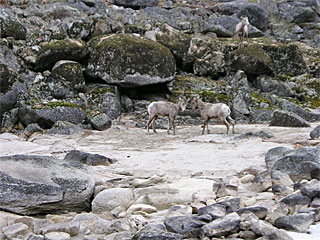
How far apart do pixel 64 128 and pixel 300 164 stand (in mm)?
11395

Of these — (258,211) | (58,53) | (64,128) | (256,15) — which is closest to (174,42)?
(58,53)

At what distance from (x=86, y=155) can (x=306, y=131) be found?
7.87 meters

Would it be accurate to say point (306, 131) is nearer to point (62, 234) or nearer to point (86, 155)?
point (86, 155)

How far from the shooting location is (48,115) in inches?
710

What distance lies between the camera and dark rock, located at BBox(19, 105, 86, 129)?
706 inches

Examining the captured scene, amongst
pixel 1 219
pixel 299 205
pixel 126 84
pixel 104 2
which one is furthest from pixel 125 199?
pixel 104 2

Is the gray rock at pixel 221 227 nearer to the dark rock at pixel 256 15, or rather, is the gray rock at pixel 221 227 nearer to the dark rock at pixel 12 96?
the dark rock at pixel 12 96

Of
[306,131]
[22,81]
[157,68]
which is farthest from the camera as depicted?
[157,68]

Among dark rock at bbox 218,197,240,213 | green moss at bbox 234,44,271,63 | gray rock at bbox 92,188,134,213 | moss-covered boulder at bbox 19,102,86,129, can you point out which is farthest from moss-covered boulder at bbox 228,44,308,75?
dark rock at bbox 218,197,240,213

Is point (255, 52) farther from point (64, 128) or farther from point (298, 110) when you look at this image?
point (64, 128)

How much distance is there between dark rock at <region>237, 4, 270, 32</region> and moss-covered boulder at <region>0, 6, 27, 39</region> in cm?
2065

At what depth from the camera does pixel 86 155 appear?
10.5m

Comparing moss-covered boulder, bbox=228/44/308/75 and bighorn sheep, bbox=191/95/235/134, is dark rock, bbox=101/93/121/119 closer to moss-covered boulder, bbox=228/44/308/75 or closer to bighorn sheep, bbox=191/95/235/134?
bighorn sheep, bbox=191/95/235/134

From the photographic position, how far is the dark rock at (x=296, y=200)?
6051mm
